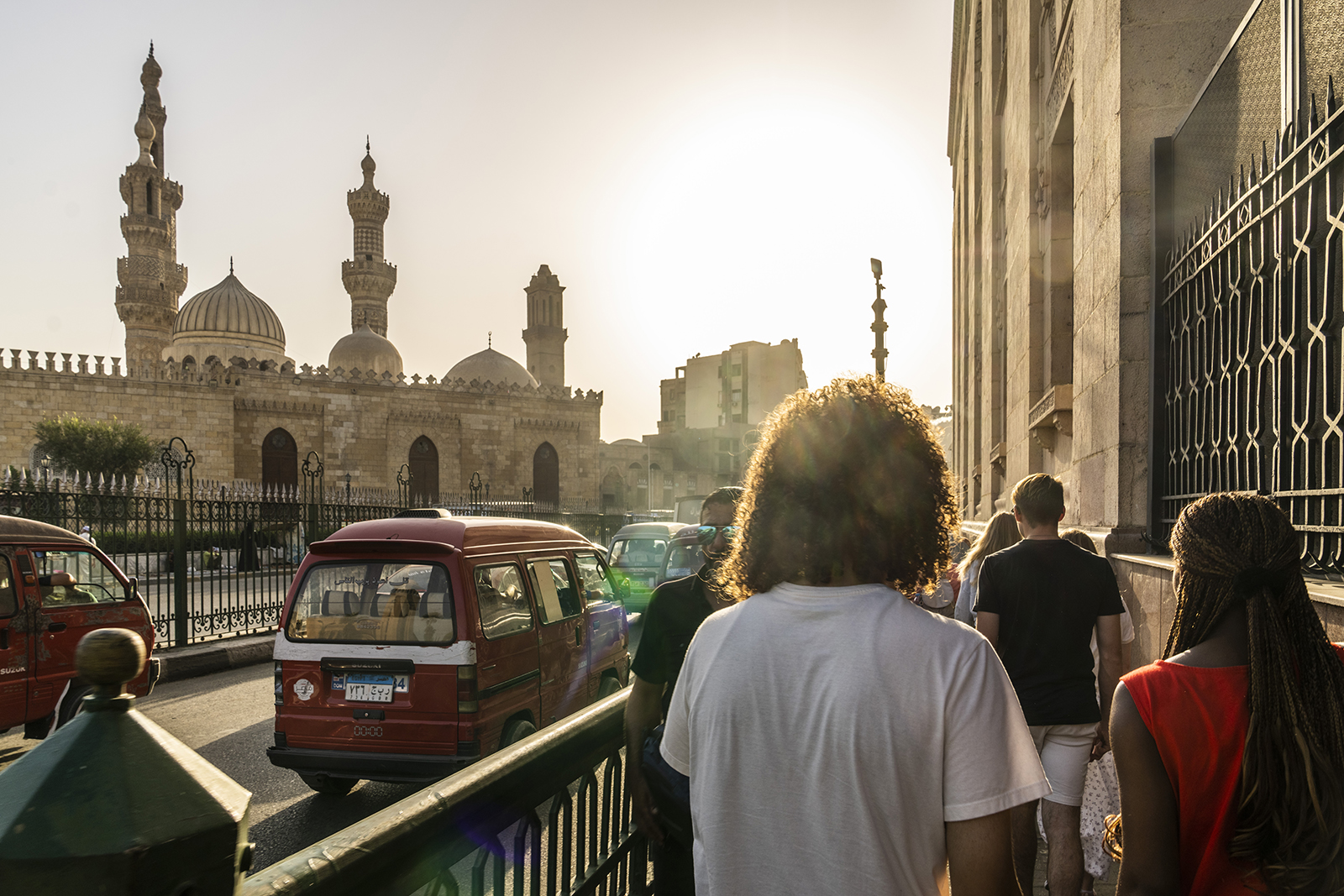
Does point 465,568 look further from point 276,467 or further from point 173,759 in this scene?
point 276,467

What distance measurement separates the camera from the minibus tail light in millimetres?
4918

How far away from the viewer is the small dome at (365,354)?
4522cm

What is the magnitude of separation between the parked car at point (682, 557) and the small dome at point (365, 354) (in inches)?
1431

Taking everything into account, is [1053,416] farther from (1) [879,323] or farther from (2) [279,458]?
(2) [279,458]

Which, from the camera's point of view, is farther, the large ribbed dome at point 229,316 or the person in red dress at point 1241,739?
the large ribbed dome at point 229,316

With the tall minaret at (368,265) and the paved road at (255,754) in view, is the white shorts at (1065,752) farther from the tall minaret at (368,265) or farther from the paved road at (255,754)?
the tall minaret at (368,265)

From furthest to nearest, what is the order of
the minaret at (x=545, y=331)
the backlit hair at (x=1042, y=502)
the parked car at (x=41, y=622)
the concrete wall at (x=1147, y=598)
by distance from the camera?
the minaret at (x=545, y=331) → the parked car at (x=41, y=622) → the concrete wall at (x=1147, y=598) → the backlit hair at (x=1042, y=502)

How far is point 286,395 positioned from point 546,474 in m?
13.7

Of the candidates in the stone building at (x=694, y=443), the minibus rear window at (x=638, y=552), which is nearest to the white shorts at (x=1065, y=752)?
the minibus rear window at (x=638, y=552)

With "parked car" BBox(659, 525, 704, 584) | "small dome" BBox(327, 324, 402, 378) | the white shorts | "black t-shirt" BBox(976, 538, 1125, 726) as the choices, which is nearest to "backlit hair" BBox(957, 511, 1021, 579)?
"black t-shirt" BBox(976, 538, 1125, 726)

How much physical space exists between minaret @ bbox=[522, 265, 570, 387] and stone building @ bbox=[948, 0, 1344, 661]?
53.5 m

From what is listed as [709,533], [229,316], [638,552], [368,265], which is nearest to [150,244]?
[229,316]

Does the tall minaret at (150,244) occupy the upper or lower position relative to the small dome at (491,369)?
upper

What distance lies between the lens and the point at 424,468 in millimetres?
42250
